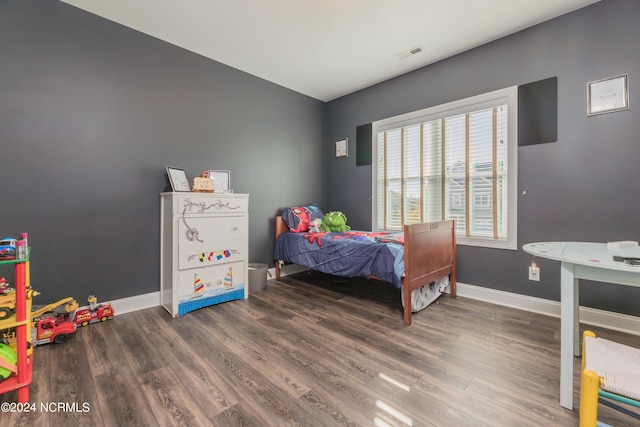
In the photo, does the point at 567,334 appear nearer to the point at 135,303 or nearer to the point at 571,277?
the point at 571,277

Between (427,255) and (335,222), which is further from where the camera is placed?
(335,222)

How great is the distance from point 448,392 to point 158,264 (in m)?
2.49

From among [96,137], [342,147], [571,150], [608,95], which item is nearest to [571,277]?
[571,150]

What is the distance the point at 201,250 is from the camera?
7.90ft

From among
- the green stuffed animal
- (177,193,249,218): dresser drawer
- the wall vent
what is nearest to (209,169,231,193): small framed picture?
(177,193,249,218): dresser drawer

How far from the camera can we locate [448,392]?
4.40 feet

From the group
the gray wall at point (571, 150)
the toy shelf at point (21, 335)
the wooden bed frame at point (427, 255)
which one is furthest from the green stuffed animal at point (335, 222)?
the toy shelf at point (21, 335)

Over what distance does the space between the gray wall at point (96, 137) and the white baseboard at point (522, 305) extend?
0.09 metres

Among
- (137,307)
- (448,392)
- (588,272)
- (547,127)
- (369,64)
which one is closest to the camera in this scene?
(588,272)

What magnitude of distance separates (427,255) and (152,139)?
8.76 ft

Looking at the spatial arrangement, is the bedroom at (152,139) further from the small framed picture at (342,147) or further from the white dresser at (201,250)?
the small framed picture at (342,147)

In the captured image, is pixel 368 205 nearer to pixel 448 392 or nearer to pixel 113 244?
pixel 448 392

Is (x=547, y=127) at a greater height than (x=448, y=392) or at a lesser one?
greater

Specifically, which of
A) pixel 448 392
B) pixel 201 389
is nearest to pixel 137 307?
pixel 201 389
